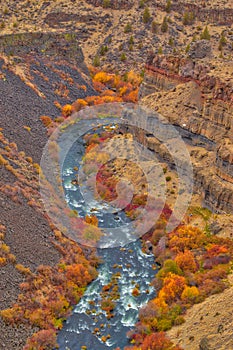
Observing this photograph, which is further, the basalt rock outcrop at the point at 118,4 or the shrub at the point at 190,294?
the basalt rock outcrop at the point at 118,4

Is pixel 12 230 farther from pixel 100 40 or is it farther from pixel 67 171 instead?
pixel 100 40

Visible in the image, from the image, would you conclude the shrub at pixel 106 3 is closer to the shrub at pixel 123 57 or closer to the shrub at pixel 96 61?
the shrub at pixel 123 57

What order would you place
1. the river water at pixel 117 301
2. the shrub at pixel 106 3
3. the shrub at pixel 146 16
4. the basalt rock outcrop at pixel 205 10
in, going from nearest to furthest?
the river water at pixel 117 301
the shrub at pixel 146 16
the basalt rock outcrop at pixel 205 10
the shrub at pixel 106 3

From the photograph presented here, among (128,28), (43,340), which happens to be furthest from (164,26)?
(43,340)

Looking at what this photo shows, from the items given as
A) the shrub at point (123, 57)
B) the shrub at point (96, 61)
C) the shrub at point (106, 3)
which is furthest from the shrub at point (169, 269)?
the shrub at point (106, 3)

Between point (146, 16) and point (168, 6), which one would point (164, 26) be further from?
point (168, 6)

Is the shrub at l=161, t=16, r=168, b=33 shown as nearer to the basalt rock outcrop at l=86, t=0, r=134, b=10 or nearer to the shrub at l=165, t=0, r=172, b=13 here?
the shrub at l=165, t=0, r=172, b=13
